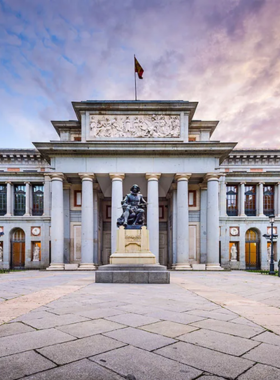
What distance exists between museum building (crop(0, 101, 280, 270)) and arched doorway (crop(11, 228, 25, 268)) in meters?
0.12

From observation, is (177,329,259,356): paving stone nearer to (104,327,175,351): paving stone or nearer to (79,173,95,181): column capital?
(104,327,175,351): paving stone

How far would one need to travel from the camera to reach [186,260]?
27.3 meters

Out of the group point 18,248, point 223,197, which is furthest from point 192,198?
point 18,248

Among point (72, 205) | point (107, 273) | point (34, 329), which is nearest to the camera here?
point (34, 329)

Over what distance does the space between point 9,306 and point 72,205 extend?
81.4 ft

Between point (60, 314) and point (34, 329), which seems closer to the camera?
point (34, 329)

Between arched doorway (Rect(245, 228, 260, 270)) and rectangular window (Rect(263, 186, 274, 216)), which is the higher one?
rectangular window (Rect(263, 186, 274, 216))

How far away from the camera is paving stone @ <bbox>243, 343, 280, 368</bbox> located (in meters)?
3.43

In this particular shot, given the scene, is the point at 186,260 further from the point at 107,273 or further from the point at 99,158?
the point at 107,273

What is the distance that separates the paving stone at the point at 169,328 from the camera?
4555mm

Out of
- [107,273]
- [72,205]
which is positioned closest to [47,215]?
[72,205]

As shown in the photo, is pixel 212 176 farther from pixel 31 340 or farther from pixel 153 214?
pixel 31 340

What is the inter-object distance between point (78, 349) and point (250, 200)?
121 feet

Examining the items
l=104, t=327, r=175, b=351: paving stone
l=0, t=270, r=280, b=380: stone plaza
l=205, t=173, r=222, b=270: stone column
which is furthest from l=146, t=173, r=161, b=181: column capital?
l=104, t=327, r=175, b=351: paving stone
